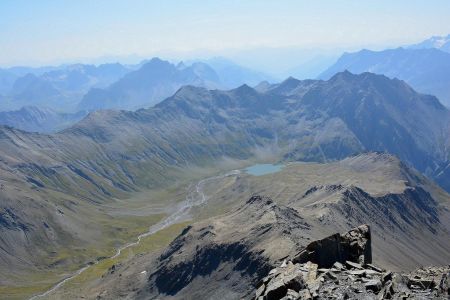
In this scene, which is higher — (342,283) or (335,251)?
(342,283)

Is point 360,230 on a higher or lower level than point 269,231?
higher

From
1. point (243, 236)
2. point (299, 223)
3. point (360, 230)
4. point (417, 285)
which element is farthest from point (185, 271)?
point (417, 285)

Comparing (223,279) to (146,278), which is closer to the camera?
(223,279)

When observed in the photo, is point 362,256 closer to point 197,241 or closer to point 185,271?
point 185,271

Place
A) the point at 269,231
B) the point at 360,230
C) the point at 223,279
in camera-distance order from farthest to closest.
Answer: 1. the point at 269,231
2. the point at 223,279
3. the point at 360,230

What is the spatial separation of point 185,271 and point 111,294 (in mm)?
30468

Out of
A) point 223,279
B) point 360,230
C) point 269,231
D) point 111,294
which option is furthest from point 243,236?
point 360,230

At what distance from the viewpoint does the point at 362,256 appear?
5666 cm

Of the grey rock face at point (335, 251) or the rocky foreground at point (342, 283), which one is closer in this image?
the rocky foreground at point (342, 283)

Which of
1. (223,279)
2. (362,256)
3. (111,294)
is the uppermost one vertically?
(362,256)

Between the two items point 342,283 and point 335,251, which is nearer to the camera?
point 342,283

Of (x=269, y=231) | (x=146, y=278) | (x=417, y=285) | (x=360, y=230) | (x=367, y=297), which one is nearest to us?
(x=367, y=297)

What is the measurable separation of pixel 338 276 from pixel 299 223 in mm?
Answer: 152868

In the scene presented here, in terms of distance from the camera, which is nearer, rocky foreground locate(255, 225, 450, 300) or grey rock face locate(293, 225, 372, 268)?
rocky foreground locate(255, 225, 450, 300)
